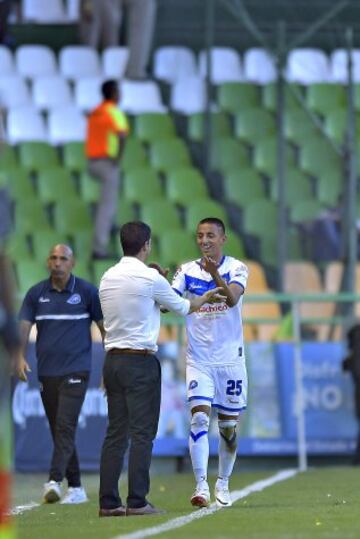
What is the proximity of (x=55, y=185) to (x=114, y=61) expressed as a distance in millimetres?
3437

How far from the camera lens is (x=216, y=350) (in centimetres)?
1351

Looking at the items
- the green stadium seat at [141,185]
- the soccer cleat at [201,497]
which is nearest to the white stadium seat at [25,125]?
the green stadium seat at [141,185]

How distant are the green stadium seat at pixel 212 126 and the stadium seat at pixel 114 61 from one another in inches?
85.3

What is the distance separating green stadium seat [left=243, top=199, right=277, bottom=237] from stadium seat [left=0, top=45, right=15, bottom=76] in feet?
18.2

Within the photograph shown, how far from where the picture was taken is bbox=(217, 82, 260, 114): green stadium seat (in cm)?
2689

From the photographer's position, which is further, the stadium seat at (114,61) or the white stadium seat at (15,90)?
the stadium seat at (114,61)

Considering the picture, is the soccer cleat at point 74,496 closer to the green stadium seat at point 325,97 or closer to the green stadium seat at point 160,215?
the green stadium seat at point 160,215

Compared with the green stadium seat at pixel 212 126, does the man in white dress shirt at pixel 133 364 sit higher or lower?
lower

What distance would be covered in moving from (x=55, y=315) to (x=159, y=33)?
1349 cm

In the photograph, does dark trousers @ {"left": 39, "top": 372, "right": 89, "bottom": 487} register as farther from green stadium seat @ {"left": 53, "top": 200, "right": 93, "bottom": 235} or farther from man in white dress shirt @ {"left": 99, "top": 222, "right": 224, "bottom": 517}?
green stadium seat @ {"left": 53, "top": 200, "right": 93, "bottom": 235}

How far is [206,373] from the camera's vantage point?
13469mm

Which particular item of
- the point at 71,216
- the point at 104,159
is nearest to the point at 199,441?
the point at 104,159

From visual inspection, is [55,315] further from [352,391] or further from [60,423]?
[352,391]

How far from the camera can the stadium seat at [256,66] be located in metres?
27.3
